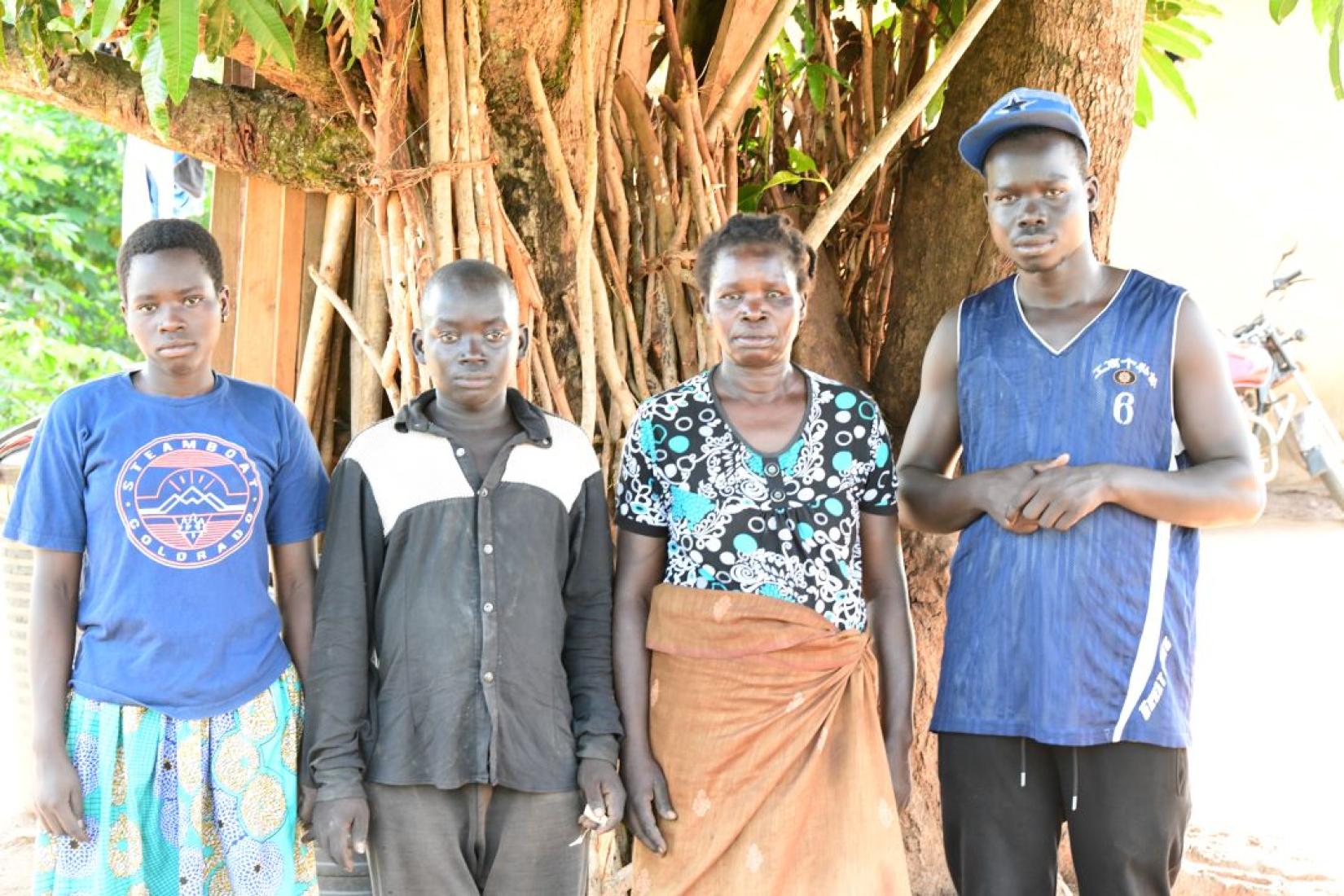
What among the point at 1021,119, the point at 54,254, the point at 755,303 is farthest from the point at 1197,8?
the point at 54,254

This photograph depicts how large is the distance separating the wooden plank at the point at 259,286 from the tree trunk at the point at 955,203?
1.46 metres

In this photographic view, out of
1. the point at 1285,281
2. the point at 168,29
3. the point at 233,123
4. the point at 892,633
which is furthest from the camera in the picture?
the point at 1285,281

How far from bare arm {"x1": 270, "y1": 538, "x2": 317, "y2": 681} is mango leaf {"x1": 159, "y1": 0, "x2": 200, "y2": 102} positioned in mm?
739

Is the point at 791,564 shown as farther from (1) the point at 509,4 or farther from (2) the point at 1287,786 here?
(2) the point at 1287,786

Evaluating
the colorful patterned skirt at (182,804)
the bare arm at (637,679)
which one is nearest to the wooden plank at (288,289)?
the colorful patterned skirt at (182,804)

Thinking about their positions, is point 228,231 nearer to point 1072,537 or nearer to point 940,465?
point 940,465

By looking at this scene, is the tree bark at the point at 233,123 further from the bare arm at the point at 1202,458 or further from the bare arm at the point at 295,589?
the bare arm at the point at 1202,458

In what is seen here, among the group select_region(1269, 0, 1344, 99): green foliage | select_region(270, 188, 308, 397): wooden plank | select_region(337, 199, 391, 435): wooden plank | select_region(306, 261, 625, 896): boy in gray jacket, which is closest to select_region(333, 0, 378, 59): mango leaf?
select_region(306, 261, 625, 896): boy in gray jacket

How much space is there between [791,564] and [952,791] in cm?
46

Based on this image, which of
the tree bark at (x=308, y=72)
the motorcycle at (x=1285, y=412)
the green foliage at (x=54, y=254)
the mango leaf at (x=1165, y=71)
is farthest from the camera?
the motorcycle at (x=1285, y=412)

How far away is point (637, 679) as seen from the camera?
217cm

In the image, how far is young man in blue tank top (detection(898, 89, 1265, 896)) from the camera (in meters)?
2.04

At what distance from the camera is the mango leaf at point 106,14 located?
2.04 meters

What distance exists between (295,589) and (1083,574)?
4.18 feet
